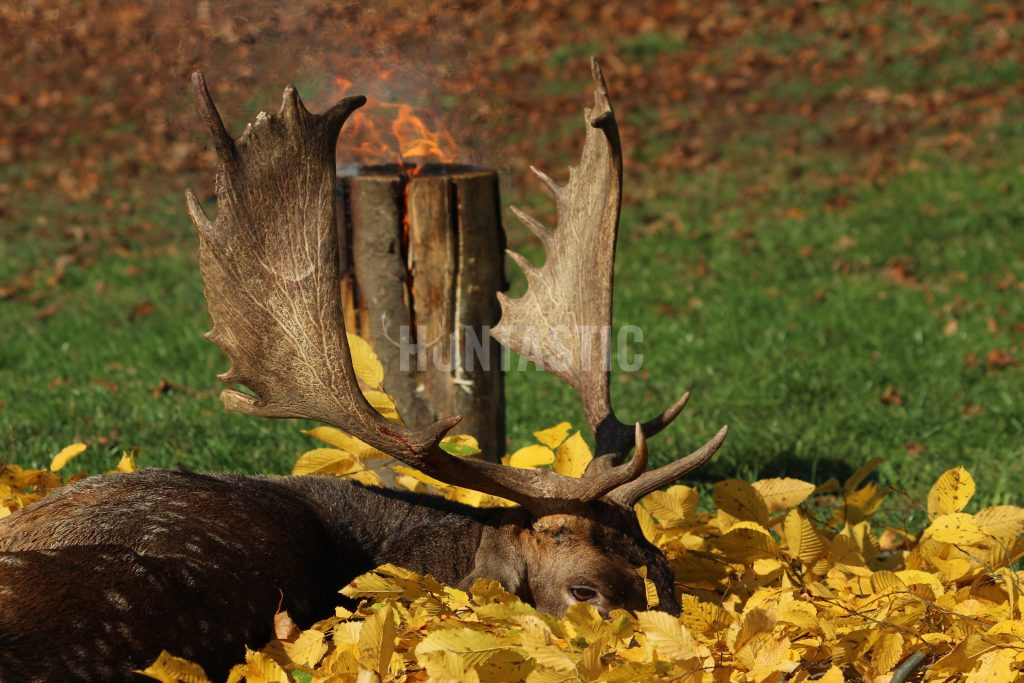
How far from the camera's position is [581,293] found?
451 centimetres

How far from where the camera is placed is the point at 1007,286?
9211 mm

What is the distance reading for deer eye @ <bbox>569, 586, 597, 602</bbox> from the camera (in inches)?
143

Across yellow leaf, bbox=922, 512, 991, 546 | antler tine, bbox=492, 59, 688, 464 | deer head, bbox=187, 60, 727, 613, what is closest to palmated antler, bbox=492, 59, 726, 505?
antler tine, bbox=492, 59, 688, 464

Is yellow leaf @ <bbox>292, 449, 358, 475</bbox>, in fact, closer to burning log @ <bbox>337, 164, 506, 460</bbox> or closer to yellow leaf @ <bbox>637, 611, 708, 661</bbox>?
burning log @ <bbox>337, 164, 506, 460</bbox>

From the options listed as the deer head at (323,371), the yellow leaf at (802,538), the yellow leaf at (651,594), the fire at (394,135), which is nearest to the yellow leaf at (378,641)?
the deer head at (323,371)

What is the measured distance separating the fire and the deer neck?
173 centimetres

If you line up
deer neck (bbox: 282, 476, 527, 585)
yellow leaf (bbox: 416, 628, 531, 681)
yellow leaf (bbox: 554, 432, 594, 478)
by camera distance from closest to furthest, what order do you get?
yellow leaf (bbox: 416, 628, 531, 681) → deer neck (bbox: 282, 476, 527, 585) → yellow leaf (bbox: 554, 432, 594, 478)

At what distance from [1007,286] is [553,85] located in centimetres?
855

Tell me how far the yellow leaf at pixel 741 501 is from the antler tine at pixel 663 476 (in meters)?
0.72

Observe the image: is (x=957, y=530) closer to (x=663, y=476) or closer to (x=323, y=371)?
(x=663, y=476)

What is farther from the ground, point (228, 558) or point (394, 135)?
point (394, 135)

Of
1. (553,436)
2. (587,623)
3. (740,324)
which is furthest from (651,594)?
(740,324)

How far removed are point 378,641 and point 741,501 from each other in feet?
5.72

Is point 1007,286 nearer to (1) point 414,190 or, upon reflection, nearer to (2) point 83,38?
(1) point 414,190
